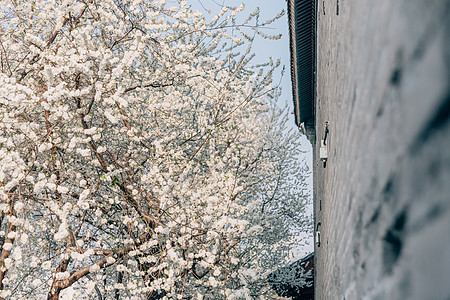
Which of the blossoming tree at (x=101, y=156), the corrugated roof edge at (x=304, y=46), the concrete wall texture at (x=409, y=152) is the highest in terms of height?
the corrugated roof edge at (x=304, y=46)

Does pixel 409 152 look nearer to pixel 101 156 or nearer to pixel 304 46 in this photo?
pixel 101 156

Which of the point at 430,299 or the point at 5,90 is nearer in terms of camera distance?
the point at 430,299

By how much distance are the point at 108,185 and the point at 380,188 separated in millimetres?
6575

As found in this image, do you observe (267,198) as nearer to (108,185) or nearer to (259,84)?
(259,84)

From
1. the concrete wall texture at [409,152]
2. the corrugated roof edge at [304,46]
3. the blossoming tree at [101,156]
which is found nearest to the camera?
the concrete wall texture at [409,152]

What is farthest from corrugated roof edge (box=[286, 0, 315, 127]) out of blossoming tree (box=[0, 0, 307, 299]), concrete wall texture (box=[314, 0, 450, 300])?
concrete wall texture (box=[314, 0, 450, 300])

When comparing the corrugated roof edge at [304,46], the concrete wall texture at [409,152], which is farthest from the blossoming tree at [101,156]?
the concrete wall texture at [409,152]

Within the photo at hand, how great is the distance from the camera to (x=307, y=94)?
10.2 metres

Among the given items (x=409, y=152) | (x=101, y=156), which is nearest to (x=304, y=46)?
(x=101, y=156)

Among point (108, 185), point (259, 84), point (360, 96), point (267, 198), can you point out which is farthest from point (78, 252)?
point (267, 198)

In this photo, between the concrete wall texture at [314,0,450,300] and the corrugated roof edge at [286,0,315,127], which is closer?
the concrete wall texture at [314,0,450,300]

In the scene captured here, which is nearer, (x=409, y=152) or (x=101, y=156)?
(x=409, y=152)

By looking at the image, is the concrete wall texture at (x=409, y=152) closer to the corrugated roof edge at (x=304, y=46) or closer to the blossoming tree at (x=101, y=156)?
the blossoming tree at (x=101, y=156)

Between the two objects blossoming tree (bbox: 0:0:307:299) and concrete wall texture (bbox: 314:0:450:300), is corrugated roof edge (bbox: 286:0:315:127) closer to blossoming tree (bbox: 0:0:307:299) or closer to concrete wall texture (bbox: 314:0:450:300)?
blossoming tree (bbox: 0:0:307:299)
